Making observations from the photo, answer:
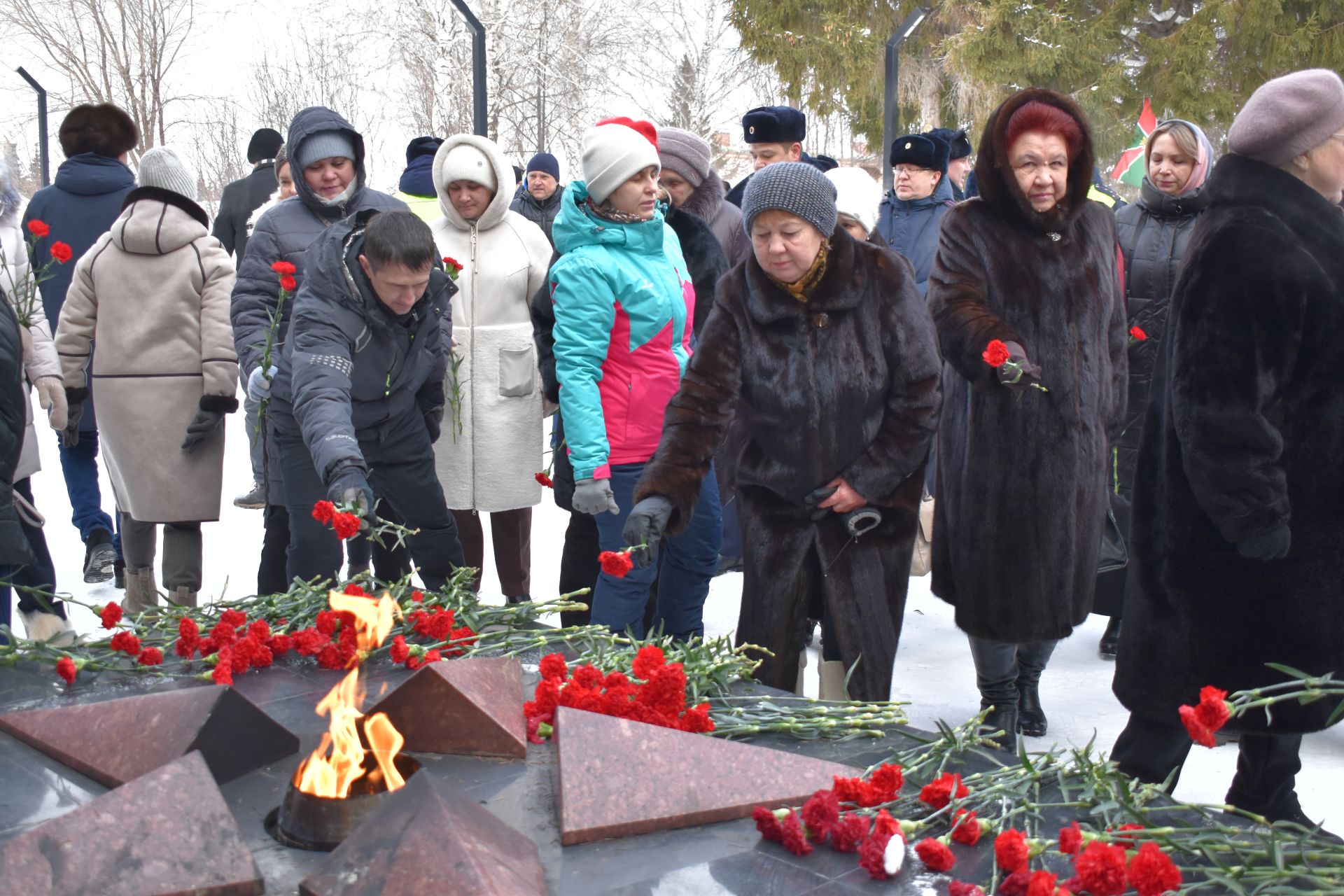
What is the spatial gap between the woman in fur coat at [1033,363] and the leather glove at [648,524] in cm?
103

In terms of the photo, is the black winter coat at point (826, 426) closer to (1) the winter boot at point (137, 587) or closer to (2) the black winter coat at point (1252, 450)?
(2) the black winter coat at point (1252, 450)

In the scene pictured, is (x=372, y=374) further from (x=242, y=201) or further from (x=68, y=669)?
(x=242, y=201)

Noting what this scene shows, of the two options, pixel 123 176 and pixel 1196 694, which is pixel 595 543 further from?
pixel 123 176

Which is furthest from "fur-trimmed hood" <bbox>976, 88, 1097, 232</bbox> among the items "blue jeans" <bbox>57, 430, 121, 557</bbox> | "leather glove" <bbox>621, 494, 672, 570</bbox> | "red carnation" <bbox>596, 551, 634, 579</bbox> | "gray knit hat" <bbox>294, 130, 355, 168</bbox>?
"blue jeans" <bbox>57, 430, 121, 557</bbox>

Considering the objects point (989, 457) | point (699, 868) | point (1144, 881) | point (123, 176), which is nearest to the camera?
point (1144, 881)

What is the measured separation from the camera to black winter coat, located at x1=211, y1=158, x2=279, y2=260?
7984mm

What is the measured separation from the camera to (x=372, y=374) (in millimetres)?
4152

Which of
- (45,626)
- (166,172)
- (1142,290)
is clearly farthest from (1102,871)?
(166,172)

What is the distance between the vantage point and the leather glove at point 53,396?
489 cm

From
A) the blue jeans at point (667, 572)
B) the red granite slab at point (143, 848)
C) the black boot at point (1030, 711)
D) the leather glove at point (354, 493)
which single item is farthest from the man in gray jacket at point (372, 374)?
the black boot at point (1030, 711)

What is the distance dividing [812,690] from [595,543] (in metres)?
0.98

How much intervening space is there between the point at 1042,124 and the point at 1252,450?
4.45ft

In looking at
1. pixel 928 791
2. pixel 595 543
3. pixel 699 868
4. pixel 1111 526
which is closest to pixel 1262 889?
pixel 928 791

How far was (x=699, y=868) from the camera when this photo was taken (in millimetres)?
2031
